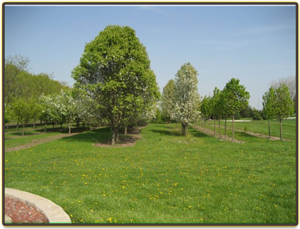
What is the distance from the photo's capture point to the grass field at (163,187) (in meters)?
5.95

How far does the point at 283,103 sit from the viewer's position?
926 inches

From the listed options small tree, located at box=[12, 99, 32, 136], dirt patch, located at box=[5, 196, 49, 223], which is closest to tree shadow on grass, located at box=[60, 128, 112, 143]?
small tree, located at box=[12, 99, 32, 136]

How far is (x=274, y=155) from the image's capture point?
14516mm

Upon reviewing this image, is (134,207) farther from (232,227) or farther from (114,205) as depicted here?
(232,227)

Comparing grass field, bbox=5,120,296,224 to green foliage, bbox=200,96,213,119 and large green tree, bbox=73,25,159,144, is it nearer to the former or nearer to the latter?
large green tree, bbox=73,25,159,144

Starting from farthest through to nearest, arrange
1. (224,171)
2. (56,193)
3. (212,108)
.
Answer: (212,108) < (224,171) < (56,193)

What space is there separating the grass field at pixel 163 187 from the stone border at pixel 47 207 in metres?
0.54

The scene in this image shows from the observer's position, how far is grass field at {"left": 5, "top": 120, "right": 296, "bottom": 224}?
5.95 m

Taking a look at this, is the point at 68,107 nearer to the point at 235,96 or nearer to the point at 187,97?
the point at 187,97

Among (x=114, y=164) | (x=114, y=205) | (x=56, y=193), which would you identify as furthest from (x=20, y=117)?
(x=114, y=205)

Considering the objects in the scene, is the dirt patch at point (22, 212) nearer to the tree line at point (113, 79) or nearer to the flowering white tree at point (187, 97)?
the tree line at point (113, 79)

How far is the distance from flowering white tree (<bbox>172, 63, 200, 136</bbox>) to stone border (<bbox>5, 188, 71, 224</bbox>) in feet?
82.1

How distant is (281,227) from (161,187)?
164 inches

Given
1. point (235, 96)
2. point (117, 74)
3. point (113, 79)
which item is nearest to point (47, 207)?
point (117, 74)
